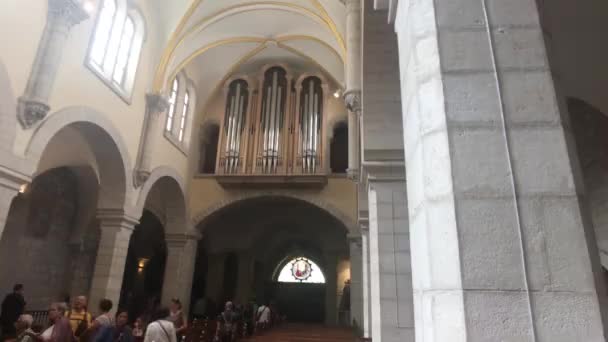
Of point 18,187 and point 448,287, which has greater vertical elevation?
point 18,187

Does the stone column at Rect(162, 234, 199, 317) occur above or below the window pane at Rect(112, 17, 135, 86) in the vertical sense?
below

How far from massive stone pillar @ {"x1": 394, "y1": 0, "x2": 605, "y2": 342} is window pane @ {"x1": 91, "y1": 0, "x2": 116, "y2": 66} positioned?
7.35 meters

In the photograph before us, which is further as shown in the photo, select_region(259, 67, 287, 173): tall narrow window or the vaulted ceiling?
select_region(259, 67, 287, 173): tall narrow window

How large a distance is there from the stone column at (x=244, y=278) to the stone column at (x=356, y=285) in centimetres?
408

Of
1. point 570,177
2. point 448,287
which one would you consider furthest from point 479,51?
point 448,287

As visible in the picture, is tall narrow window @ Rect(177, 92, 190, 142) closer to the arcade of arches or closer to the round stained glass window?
the arcade of arches

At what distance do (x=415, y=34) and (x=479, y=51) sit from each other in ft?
0.85

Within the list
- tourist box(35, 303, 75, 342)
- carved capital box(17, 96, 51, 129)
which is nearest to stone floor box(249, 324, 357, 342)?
tourist box(35, 303, 75, 342)

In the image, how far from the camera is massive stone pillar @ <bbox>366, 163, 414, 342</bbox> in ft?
12.9

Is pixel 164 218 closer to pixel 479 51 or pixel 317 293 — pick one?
pixel 317 293

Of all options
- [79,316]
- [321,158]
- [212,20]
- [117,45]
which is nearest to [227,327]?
[79,316]

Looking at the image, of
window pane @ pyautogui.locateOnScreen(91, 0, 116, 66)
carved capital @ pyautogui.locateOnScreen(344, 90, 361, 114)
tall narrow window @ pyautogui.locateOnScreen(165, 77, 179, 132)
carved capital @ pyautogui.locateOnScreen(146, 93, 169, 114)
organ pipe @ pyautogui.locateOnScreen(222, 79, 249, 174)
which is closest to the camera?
carved capital @ pyautogui.locateOnScreen(344, 90, 361, 114)

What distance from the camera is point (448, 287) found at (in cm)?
125

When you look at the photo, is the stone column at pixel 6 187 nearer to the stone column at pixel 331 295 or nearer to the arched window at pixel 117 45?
the arched window at pixel 117 45
